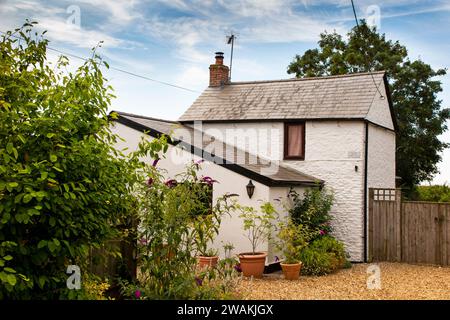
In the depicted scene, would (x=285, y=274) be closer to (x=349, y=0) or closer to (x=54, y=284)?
(x=349, y=0)

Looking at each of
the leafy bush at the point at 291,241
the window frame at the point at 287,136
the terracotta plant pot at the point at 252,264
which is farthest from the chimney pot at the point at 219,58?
the terracotta plant pot at the point at 252,264

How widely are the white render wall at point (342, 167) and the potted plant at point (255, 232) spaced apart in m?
3.55

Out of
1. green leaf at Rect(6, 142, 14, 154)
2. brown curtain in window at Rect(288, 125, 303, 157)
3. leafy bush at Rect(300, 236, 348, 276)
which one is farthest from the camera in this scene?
brown curtain in window at Rect(288, 125, 303, 157)

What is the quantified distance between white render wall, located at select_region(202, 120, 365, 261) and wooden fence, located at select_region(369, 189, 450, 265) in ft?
1.64

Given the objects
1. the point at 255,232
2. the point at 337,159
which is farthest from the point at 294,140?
the point at 255,232

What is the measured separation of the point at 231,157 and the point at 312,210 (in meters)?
3.02

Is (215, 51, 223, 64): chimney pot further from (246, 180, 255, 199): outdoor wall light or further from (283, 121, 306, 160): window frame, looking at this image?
(246, 180, 255, 199): outdoor wall light

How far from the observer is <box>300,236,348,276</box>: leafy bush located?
41.1 ft

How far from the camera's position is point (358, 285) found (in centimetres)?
1126

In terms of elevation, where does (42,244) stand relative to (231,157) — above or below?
below

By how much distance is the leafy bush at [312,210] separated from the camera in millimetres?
13570

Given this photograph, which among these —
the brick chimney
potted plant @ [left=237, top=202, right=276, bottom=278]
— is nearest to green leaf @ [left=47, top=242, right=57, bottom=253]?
potted plant @ [left=237, top=202, right=276, bottom=278]

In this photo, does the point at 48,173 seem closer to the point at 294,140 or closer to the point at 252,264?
the point at 252,264

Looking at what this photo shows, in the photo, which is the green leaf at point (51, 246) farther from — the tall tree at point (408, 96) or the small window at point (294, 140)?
the tall tree at point (408, 96)
